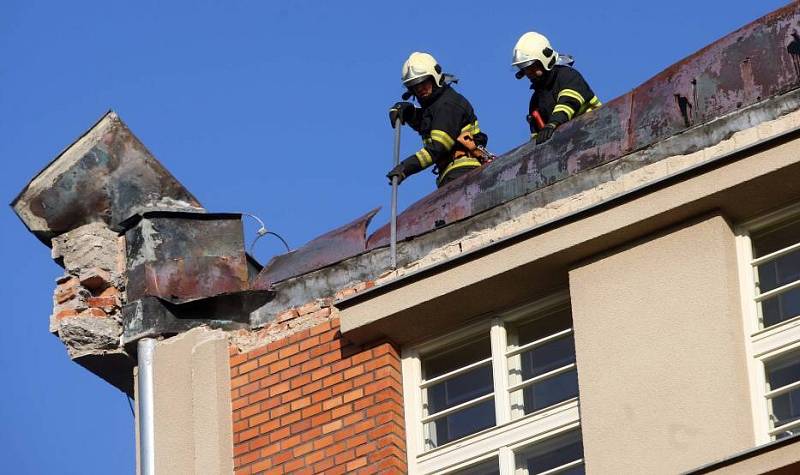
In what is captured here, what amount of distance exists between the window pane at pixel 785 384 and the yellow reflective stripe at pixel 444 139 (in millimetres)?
4497

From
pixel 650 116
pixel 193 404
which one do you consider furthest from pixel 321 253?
pixel 650 116

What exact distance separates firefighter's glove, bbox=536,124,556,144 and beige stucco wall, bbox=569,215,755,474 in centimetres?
150

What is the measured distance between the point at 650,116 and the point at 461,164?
99.2 inches

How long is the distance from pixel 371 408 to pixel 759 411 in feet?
8.59

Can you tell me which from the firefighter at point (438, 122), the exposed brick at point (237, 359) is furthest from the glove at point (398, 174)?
the exposed brick at point (237, 359)

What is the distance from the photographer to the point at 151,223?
53.7 feet

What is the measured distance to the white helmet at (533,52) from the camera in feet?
56.5

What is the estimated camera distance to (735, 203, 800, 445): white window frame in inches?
516

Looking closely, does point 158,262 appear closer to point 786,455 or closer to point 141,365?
point 141,365

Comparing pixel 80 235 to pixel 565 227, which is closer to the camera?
pixel 565 227

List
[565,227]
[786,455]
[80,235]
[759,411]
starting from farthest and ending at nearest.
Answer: [80,235], [565,227], [759,411], [786,455]

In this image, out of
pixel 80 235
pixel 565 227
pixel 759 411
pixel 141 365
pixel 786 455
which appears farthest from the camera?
pixel 80 235

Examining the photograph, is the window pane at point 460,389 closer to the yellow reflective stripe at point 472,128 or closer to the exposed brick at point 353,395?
the exposed brick at point 353,395

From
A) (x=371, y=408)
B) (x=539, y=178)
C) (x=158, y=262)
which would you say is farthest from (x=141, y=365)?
(x=539, y=178)
